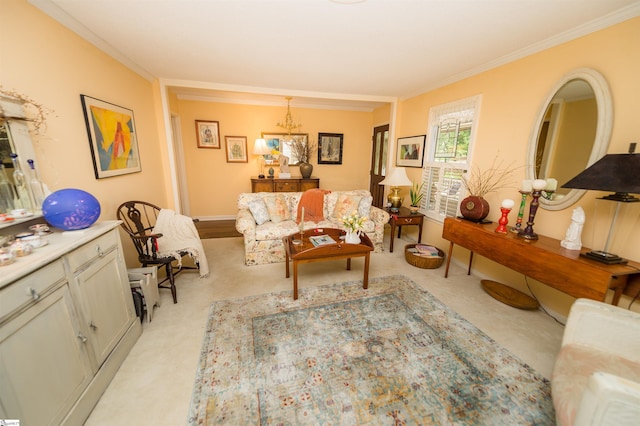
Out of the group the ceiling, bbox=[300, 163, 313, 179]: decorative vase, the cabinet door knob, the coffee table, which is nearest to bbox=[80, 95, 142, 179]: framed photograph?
the ceiling

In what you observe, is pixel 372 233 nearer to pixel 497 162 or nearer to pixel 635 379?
pixel 497 162

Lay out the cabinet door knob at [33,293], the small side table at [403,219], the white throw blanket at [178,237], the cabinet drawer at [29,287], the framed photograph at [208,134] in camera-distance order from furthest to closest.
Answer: the framed photograph at [208,134] < the small side table at [403,219] < the white throw blanket at [178,237] < the cabinet door knob at [33,293] < the cabinet drawer at [29,287]

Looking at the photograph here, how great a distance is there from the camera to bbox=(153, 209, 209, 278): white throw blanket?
260 centimetres

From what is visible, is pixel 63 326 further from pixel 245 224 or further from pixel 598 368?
pixel 598 368

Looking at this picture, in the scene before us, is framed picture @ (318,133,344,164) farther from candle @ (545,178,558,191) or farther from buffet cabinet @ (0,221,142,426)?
buffet cabinet @ (0,221,142,426)

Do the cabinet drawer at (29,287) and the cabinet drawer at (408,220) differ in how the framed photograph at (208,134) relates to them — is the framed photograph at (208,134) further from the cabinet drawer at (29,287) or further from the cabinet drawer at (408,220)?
the cabinet drawer at (29,287)

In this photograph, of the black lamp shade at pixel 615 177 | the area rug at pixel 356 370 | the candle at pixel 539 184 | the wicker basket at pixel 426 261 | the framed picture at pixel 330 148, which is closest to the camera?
the area rug at pixel 356 370

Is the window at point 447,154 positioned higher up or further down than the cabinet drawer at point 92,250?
higher up

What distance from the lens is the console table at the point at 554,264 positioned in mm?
1634

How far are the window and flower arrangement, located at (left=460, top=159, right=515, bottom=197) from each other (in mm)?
130

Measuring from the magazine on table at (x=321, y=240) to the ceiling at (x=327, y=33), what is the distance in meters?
2.00

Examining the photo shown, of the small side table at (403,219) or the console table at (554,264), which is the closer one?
the console table at (554,264)

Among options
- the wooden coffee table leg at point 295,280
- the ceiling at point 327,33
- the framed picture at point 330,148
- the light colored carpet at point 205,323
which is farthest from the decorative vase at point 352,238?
the framed picture at point 330,148

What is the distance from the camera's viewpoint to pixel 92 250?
150 cm
